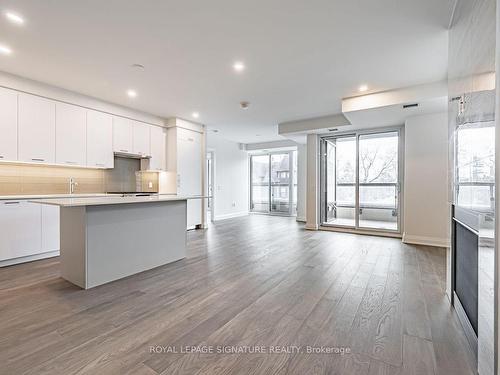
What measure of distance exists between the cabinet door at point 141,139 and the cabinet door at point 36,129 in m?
1.37

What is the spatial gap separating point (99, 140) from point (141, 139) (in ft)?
2.74

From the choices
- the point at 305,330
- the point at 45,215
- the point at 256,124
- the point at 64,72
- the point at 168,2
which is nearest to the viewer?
the point at 305,330

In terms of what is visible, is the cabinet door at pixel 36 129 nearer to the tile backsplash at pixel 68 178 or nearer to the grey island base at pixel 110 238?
the tile backsplash at pixel 68 178

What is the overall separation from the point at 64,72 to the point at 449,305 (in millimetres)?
5105

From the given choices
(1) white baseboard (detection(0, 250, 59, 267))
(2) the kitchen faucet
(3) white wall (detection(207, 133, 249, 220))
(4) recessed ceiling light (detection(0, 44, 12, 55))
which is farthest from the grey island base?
(3) white wall (detection(207, 133, 249, 220))

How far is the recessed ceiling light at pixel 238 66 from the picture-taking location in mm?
3059

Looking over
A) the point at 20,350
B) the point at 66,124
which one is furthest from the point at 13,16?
the point at 20,350

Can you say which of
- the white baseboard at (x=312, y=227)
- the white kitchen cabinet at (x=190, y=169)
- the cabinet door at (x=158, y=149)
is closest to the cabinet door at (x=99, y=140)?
the cabinet door at (x=158, y=149)

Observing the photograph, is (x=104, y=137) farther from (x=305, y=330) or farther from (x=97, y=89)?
(x=305, y=330)

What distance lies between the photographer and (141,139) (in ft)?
16.6

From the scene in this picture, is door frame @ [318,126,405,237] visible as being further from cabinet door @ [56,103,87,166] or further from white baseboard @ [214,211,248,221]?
cabinet door @ [56,103,87,166]

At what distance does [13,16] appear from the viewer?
2.19m

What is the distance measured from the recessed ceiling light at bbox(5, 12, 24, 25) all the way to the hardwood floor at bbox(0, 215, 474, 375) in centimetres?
257

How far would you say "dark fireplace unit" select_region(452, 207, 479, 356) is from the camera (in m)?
1.60
